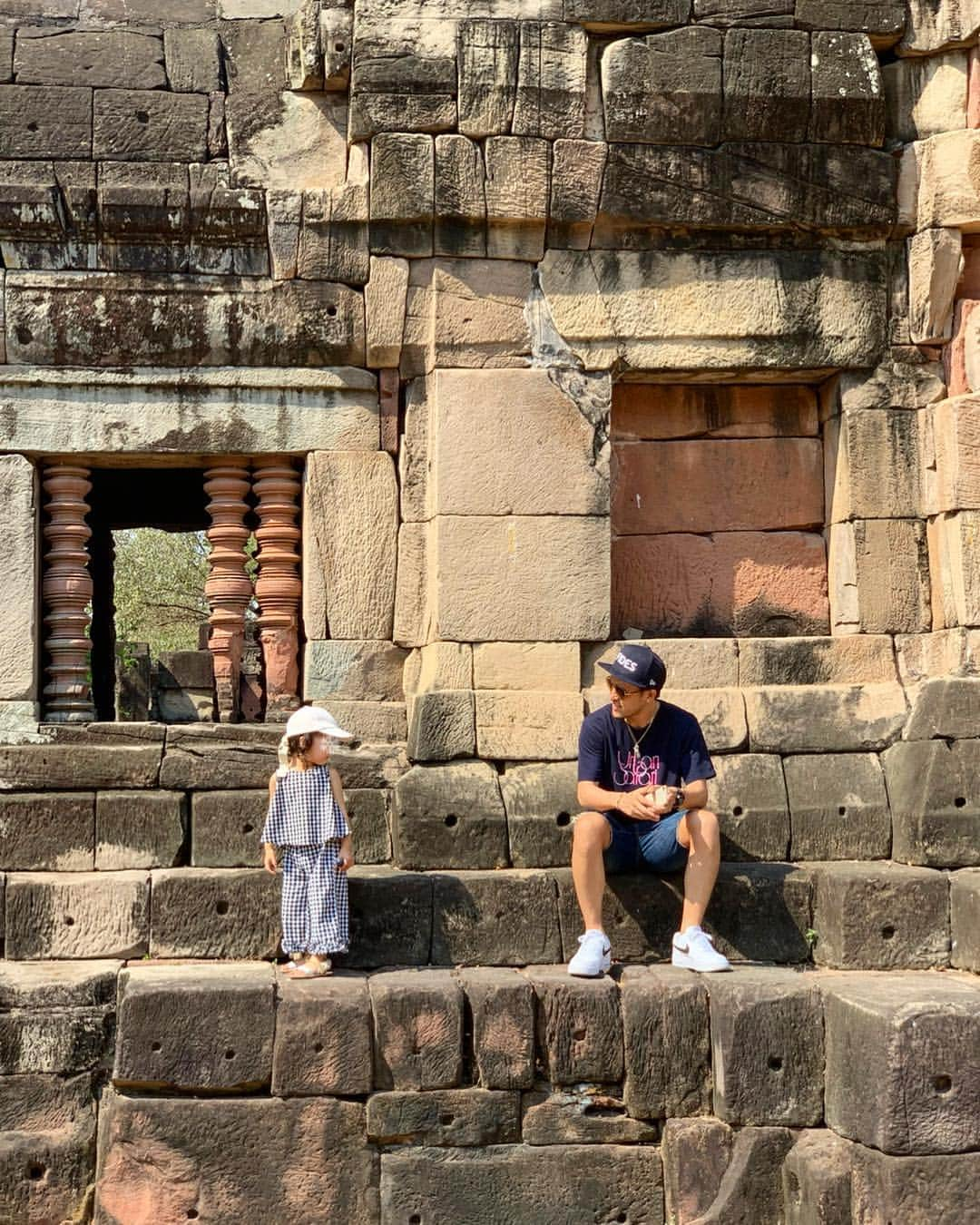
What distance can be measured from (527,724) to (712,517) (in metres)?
1.78

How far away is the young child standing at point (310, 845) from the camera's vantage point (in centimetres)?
745

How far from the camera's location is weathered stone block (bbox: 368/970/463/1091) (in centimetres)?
712

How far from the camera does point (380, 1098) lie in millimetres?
7113

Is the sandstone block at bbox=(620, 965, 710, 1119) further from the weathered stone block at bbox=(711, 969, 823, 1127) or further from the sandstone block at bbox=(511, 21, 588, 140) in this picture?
the sandstone block at bbox=(511, 21, 588, 140)

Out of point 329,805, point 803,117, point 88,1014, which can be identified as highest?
point 803,117

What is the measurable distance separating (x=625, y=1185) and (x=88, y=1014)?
8.26 ft

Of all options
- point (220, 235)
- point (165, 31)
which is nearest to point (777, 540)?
point (220, 235)

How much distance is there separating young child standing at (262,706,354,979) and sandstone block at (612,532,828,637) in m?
2.47

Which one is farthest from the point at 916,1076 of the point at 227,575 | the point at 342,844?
the point at 227,575

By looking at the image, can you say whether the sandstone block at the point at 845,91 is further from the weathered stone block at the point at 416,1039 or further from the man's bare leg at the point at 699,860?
the weathered stone block at the point at 416,1039

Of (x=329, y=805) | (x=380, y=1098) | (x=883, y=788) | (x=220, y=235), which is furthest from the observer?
(x=220, y=235)

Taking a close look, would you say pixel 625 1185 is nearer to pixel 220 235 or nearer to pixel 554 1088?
pixel 554 1088

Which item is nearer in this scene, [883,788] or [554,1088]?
[554,1088]

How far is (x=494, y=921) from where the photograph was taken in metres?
7.92
